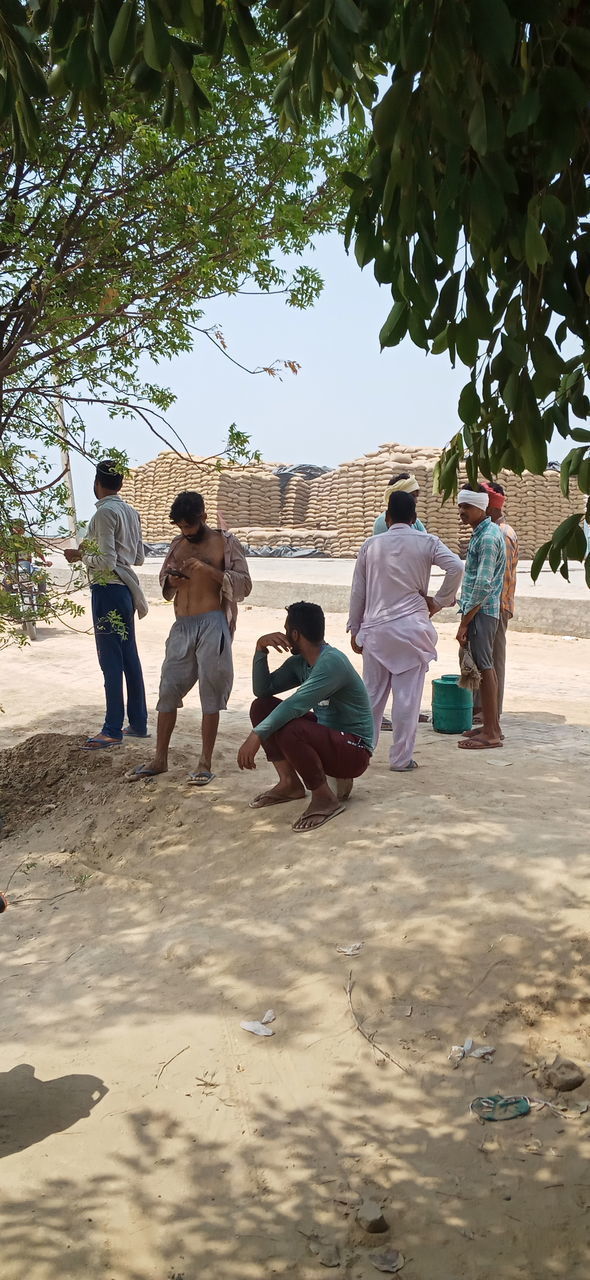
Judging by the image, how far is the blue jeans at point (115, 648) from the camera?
21.9ft

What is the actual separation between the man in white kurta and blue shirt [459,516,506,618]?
0.37m

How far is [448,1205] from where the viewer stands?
2.67 m

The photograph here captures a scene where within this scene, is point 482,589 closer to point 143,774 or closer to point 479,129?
point 143,774

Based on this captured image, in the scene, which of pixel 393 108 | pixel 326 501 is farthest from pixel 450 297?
pixel 326 501

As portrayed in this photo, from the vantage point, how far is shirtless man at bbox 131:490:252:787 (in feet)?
19.1

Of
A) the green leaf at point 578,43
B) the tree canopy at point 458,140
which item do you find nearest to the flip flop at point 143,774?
the tree canopy at point 458,140

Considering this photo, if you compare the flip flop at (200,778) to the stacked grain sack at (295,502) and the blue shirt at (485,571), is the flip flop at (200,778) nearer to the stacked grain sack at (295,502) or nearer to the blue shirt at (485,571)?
the blue shirt at (485,571)

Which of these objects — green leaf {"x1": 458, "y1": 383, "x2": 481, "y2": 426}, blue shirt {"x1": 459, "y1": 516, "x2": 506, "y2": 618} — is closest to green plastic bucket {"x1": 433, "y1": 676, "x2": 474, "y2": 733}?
blue shirt {"x1": 459, "y1": 516, "x2": 506, "y2": 618}

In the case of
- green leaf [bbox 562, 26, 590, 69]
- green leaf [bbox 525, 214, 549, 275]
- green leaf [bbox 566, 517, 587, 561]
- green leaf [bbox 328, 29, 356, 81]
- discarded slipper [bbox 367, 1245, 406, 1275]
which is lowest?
discarded slipper [bbox 367, 1245, 406, 1275]

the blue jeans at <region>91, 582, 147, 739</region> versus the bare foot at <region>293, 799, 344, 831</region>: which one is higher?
the blue jeans at <region>91, 582, 147, 739</region>

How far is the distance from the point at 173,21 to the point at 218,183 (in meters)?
3.81

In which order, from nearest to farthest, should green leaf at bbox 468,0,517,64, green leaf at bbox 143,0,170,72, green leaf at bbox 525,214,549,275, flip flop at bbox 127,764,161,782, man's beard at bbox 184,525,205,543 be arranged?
green leaf at bbox 468,0,517,64 → green leaf at bbox 525,214,549,275 → green leaf at bbox 143,0,170,72 → man's beard at bbox 184,525,205,543 → flip flop at bbox 127,764,161,782

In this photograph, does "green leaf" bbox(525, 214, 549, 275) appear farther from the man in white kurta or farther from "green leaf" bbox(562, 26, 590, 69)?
A: the man in white kurta

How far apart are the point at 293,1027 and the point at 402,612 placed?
112 inches
